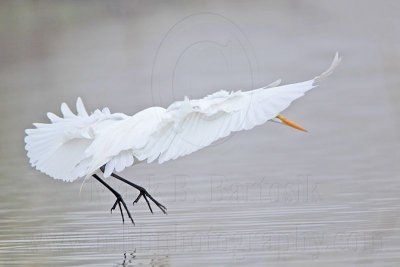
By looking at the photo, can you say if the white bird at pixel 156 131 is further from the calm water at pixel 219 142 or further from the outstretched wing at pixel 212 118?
the calm water at pixel 219 142

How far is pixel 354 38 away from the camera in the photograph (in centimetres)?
1928

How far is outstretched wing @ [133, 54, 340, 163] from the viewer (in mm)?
7375

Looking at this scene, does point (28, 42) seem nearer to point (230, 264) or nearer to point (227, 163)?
point (227, 163)

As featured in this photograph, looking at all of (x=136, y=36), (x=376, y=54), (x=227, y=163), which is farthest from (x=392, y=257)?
(x=136, y=36)

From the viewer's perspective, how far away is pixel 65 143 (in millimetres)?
8430

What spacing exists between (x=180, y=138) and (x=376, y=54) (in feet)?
35.3

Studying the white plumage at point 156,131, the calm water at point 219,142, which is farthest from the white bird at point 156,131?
the calm water at point 219,142

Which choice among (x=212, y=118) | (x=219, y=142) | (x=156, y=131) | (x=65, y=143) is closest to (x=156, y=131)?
(x=156, y=131)

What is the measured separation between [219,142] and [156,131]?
13.0 feet

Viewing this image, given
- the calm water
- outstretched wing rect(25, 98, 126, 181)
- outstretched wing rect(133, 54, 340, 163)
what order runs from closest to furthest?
outstretched wing rect(133, 54, 340, 163), the calm water, outstretched wing rect(25, 98, 126, 181)

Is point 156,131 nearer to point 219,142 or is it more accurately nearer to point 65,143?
point 65,143

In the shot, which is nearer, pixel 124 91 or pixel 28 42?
pixel 124 91

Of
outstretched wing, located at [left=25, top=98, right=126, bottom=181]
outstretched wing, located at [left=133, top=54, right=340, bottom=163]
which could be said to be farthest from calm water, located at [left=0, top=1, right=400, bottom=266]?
outstretched wing, located at [left=133, top=54, right=340, bottom=163]

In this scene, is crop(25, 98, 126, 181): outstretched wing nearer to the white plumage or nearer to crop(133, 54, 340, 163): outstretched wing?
the white plumage
